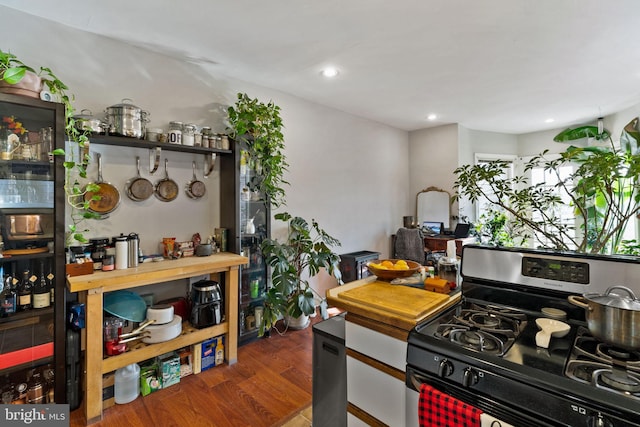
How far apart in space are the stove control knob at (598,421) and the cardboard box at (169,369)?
2.37 m

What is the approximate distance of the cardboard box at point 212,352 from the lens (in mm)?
2381

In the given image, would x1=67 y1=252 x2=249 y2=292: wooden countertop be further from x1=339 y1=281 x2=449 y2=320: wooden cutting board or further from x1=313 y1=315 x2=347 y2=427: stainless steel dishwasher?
x1=339 y1=281 x2=449 y2=320: wooden cutting board

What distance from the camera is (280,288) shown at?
2680mm

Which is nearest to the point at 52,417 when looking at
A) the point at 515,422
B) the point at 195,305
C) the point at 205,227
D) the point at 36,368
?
the point at 36,368

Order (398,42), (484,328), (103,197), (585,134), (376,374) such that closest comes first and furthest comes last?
(484,328) → (376,374) → (103,197) → (398,42) → (585,134)

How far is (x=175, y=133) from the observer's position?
2.42 m

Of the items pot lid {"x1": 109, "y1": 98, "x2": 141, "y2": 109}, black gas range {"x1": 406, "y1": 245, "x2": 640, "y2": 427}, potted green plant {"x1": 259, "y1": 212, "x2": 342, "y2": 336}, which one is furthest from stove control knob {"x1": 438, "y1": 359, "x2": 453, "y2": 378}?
pot lid {"x1": 109, "y1": 98, "x2": 141, "y2": 109}

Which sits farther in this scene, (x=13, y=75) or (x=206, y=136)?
(x=206, y=136)

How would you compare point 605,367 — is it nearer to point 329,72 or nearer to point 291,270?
point 291,270

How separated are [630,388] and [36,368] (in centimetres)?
280

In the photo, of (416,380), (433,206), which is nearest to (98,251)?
(416,380)

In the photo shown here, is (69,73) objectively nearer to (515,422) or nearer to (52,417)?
(52,417)

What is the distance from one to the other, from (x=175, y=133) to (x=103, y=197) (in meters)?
0.73

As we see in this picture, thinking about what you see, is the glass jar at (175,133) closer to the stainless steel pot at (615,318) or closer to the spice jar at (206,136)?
the spice jar at (206,136)
